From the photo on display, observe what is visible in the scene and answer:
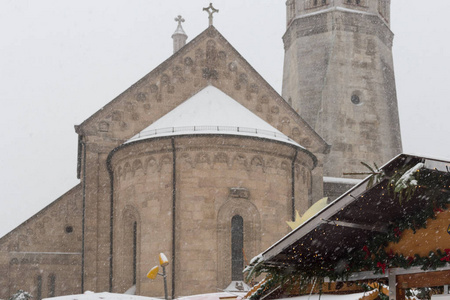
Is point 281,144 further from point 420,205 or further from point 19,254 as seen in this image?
point 420,205

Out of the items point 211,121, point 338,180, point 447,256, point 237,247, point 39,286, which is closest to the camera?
point 447,256

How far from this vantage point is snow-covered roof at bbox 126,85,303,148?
24.9 m

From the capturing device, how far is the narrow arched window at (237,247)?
24.2 metres

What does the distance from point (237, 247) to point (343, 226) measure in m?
17.1

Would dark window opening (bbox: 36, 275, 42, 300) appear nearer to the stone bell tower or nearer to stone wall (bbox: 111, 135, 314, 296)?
stone wall (bbox: 111, 135, 314, 296)

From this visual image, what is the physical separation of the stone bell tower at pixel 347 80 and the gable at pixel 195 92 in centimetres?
527

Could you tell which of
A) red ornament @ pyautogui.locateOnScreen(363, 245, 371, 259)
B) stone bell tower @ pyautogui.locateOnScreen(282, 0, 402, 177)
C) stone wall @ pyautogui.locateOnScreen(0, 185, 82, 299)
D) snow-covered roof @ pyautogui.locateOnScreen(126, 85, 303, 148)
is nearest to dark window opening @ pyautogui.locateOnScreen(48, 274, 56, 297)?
stone wall @ pyautogui.locateOnScreen(0, 185, 82, 299)

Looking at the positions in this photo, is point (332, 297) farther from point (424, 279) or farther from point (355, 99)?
point (355, 99)

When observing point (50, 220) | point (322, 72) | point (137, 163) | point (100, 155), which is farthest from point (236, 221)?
point (322, 72)

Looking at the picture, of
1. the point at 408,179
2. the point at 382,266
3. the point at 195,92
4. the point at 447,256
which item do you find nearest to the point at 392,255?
the point at 382,266

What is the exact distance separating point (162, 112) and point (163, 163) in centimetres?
305

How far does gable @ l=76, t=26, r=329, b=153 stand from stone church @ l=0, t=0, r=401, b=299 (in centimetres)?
4

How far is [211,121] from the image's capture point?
25266mm

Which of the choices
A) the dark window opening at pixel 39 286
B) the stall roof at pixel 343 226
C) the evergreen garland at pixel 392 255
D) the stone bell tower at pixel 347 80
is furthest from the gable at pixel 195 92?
the stall roof at pixel 343 226
